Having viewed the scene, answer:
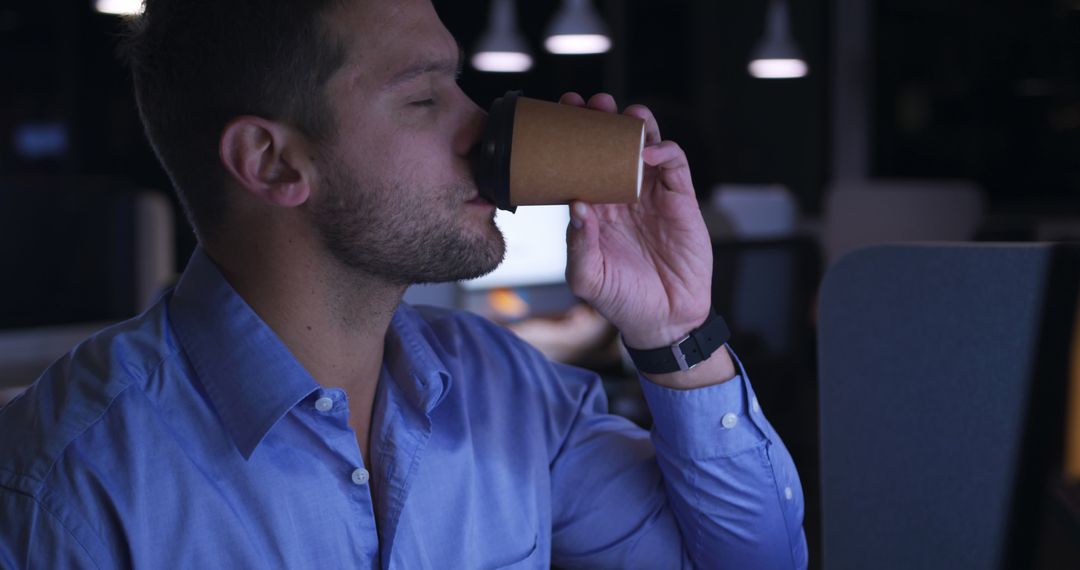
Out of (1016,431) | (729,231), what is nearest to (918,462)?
(1016,431)

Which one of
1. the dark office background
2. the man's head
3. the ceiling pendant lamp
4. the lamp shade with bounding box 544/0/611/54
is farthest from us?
the dark office background

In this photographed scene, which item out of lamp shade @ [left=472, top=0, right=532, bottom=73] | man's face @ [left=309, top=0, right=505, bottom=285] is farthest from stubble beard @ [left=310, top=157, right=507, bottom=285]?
lamp shade @ [left=472, top=0, right=532, bottom=73]

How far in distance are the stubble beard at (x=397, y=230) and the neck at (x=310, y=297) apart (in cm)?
2

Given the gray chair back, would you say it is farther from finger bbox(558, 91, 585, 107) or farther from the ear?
the ear

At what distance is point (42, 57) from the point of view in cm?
706

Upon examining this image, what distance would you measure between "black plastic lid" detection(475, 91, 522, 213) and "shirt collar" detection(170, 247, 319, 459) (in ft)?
0.90

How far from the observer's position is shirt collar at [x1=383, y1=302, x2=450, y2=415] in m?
1.16

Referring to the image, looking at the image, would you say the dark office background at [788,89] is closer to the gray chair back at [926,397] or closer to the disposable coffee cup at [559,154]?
Answer: the gray chair back at [926,397]

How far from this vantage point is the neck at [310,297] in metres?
1.12

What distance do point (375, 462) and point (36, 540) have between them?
0.35 meters

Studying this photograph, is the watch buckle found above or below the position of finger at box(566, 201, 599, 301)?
below

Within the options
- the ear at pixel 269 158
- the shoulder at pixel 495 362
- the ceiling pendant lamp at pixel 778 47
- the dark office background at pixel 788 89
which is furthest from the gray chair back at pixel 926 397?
the ceiling pendant lamp at pixel 778 47

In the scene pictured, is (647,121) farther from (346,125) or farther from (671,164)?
(346,125)

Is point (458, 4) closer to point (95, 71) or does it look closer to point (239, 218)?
point (95, 71)
